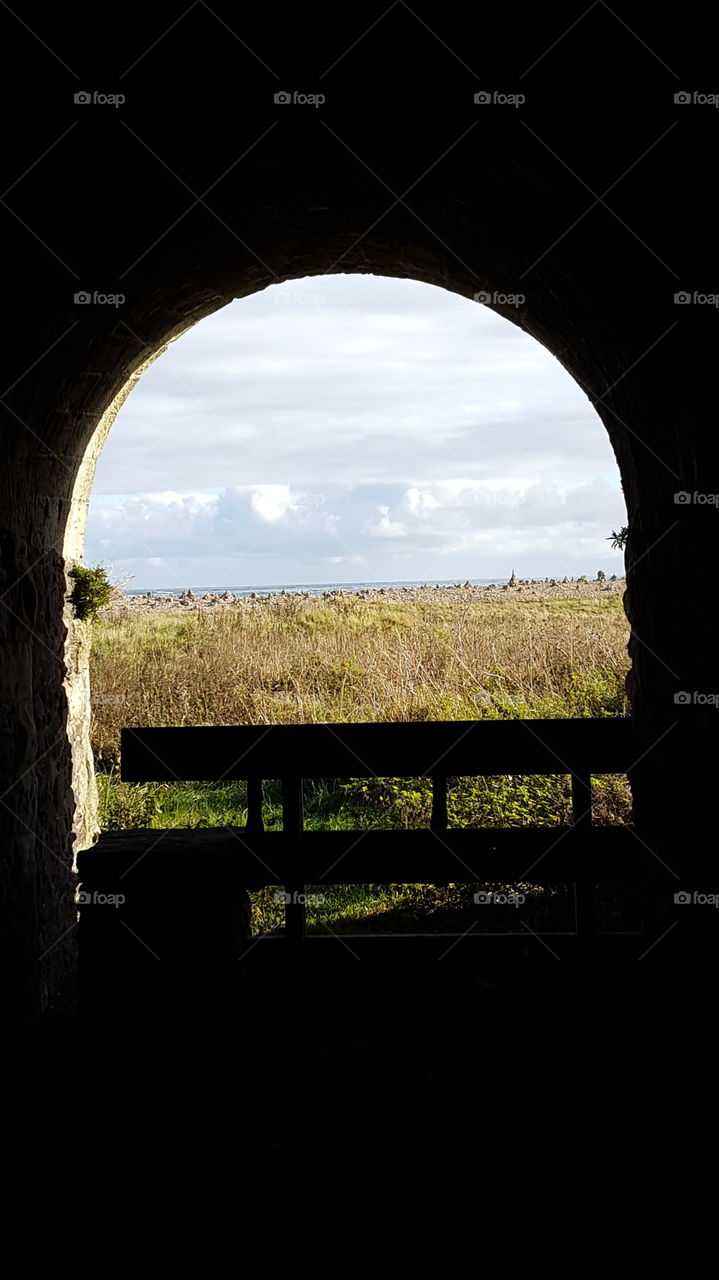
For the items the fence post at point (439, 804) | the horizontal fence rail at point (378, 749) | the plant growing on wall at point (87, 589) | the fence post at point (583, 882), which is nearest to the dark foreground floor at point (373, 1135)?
the fence post at point (583, 882)

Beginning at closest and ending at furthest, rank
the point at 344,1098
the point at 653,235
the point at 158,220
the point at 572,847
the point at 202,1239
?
the point at 202,1239 < the point at 344,1098 < the point at 653,235 < the point at 158,220 < the point at 572,847

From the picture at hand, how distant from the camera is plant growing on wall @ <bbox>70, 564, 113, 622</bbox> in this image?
4816mm

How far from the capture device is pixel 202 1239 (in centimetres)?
249

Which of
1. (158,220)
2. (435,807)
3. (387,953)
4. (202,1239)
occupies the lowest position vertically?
(202,1239)

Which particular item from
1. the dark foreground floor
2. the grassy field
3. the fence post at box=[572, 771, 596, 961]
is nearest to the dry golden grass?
the grassy field

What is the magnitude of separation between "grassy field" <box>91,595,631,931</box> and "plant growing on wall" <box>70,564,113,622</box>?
3.32 metres

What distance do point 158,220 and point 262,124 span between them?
0.60 m

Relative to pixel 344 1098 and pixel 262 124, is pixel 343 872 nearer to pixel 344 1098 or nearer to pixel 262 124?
pixel 344 1098

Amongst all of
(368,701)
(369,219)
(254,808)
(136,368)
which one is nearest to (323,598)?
(368,701)

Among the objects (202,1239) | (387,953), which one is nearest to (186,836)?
(387,953)

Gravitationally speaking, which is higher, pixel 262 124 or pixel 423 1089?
pixel 262 124

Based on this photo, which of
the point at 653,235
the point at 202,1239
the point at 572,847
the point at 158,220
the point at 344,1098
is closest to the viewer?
the point at 202,1239

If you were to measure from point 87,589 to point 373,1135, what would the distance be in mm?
2958

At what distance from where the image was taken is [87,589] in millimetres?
4820
